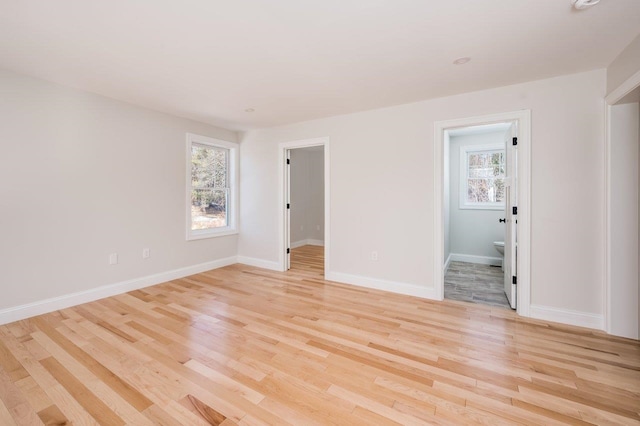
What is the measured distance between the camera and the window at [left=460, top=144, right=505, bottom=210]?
16.9ft

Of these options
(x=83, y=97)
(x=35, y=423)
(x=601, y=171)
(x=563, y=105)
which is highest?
(x=83, y=97)

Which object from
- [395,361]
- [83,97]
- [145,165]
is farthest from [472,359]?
[83,97]

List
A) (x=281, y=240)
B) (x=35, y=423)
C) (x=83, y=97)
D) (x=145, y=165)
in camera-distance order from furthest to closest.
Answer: (x=281, y=240)
(x=145, y=165)
(x=83, y=97)
(x=35, y=423)

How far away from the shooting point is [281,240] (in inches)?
184

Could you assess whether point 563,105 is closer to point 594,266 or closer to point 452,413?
point 594,266

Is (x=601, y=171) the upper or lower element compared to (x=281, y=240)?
upper

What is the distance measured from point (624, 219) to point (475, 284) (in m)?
1.88

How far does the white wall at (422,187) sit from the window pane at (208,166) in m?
0.39

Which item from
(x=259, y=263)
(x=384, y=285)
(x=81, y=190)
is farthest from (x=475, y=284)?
(x=81, y=190)

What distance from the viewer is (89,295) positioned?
3250mm

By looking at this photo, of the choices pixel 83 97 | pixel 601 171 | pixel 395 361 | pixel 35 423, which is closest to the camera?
pixel 35 423

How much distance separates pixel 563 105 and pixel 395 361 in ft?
9.60

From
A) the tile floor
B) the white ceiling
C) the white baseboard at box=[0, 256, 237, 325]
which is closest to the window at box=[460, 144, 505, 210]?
the tile floor

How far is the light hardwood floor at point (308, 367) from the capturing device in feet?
5.20
